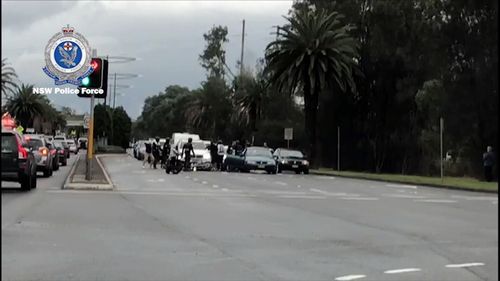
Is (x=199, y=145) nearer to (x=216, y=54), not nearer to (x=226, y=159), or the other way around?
(x=226, y=159)

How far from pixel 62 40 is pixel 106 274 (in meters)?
5.61

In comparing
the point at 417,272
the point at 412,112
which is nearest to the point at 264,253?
the point at 417,272

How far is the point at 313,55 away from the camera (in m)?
46.8

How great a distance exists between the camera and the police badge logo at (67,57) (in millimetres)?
3107

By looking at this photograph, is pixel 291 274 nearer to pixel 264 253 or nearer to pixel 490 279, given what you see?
pixel 264 253

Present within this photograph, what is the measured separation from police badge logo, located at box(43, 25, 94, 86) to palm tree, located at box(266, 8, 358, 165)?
4322cm

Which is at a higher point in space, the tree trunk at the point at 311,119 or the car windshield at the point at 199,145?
the tree trunk at the point at 311,119

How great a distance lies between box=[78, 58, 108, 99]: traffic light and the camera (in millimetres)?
3597

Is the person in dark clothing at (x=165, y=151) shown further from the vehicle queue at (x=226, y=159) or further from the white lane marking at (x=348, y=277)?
the white lane marking at (x=348, y=277)

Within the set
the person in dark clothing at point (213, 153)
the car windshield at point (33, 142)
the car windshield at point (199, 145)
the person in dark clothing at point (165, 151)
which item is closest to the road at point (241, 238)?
the car windshield at point (33, 142)

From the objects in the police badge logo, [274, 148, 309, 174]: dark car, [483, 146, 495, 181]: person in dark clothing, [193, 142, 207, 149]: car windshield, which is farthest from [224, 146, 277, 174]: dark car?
the police badge logo

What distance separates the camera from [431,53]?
5105mm

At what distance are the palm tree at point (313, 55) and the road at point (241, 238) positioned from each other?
2720 centimetres

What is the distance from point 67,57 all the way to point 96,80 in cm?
90
